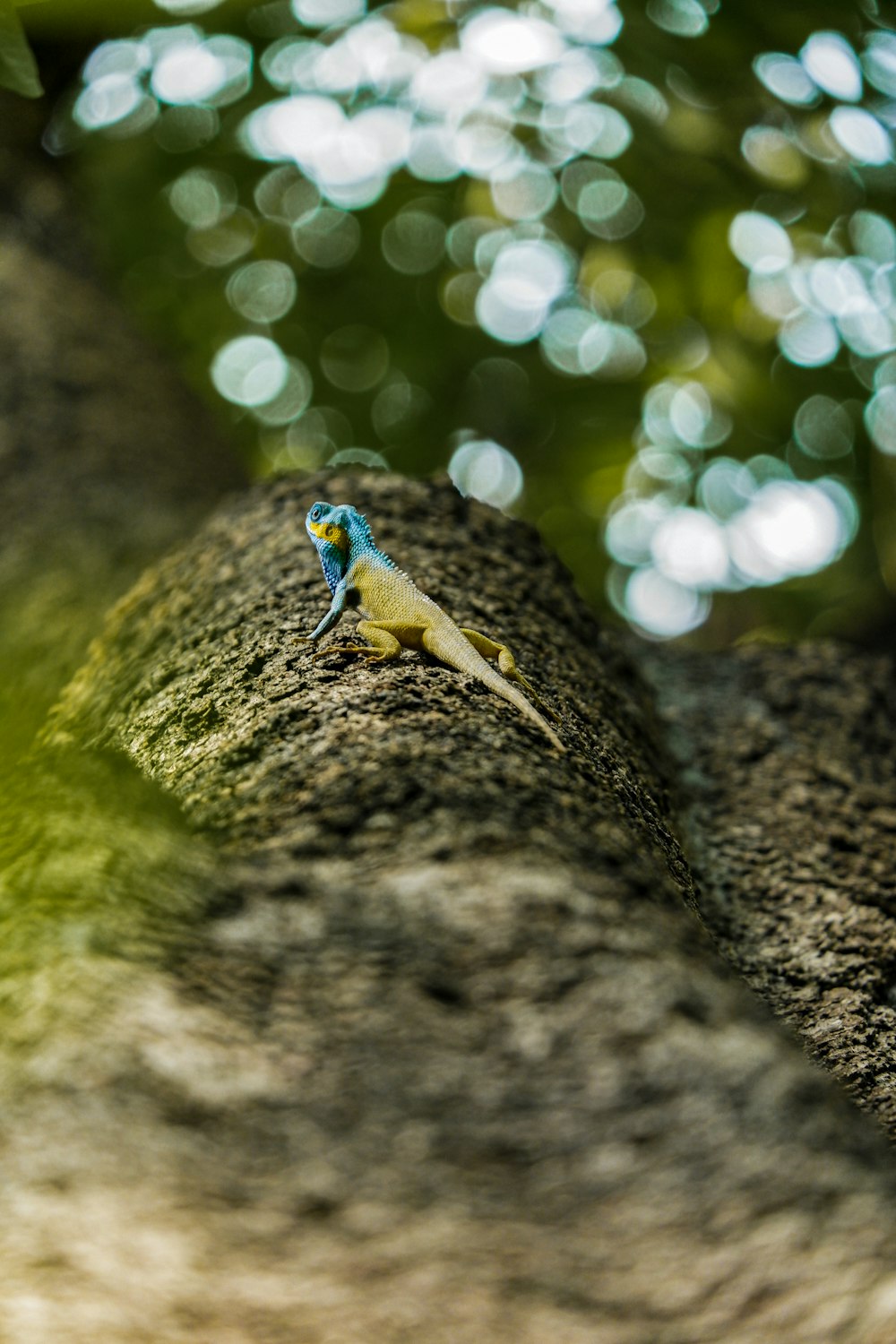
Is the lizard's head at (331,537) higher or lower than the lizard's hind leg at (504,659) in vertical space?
lower

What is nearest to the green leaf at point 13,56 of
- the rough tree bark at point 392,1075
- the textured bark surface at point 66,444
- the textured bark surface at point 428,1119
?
the textured bark surface at point 66,444

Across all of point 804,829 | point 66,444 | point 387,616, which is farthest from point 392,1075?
point 66,444

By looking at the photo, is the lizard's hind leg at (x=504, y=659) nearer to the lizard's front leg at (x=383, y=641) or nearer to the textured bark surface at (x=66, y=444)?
the lizard's front leg at (x=383, y=641)

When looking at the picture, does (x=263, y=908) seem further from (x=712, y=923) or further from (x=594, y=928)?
(x=712, y=923)

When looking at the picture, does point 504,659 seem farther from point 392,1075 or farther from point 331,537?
point 392,1075

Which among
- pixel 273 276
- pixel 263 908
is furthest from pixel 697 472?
pixel 263 908
